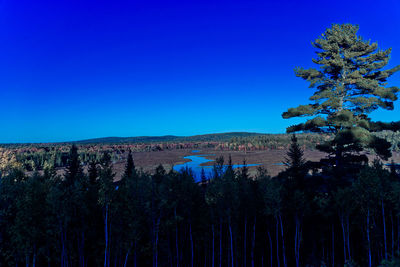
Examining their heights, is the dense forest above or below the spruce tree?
below

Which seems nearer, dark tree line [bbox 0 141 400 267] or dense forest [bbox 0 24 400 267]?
dense forest [bbox 0 24 400 267]

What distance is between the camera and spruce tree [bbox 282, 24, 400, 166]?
682 inches

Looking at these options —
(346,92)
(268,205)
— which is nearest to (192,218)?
(268,205)

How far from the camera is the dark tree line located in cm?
1981

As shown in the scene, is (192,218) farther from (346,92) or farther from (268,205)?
(346,92)

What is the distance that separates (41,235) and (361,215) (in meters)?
30.4

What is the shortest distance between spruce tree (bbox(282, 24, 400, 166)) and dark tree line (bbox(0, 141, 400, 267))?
2908mm

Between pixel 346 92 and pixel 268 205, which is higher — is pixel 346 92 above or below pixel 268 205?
above

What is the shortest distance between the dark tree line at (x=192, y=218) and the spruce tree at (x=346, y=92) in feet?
9.54

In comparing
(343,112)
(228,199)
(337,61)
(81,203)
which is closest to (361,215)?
(343,112)

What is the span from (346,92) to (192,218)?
21.7 metres

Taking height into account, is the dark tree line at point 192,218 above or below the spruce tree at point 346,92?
below

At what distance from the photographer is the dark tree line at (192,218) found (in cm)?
1981

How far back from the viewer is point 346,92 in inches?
750
